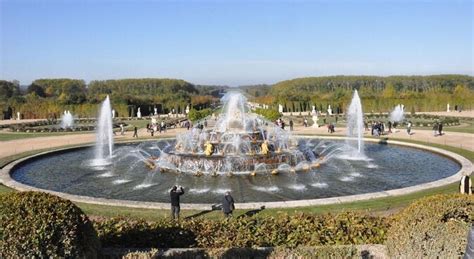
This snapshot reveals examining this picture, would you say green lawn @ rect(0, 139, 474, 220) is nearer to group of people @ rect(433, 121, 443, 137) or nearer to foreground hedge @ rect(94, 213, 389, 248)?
foreground hedge @ rect(94, 213, 389, 248)

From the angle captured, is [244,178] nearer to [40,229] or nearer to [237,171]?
[237,171]

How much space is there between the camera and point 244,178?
22.2 meters

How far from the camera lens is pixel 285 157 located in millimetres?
24141

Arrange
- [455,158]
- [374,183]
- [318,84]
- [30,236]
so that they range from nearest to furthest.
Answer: [30,236] < [374,183] < [455,158] < [318,84]

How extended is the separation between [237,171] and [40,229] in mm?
16126

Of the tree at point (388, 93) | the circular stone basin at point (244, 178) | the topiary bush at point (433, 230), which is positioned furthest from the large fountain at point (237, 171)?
the tree at point (388, 93)

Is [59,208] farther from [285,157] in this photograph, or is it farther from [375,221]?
[285,157]

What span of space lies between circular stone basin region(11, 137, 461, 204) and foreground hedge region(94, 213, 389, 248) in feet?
20.8

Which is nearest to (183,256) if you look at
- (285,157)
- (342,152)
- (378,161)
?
(285,157)

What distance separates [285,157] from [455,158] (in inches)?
368

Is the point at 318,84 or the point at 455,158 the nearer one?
the point at 455,158

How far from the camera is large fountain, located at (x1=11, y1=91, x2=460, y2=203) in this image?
1953 cm

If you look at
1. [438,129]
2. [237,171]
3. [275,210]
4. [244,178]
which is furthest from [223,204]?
[438,129]

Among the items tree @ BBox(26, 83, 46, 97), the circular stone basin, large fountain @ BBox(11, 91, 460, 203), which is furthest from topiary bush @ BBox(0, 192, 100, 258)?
tree @ BBox(26, 83, 46, 97)
